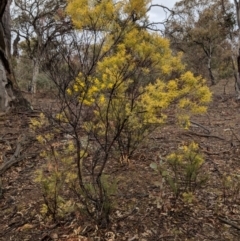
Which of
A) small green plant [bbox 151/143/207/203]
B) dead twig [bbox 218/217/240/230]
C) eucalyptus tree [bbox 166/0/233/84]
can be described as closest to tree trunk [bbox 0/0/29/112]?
small green plant [bbox 151/143/207/203]

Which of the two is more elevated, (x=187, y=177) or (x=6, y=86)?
(x=6, y=86)

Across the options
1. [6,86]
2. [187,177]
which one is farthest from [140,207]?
[6,86]

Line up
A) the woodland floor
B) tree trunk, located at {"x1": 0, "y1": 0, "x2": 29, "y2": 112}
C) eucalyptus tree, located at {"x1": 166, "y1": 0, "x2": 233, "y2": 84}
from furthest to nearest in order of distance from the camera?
eucalyptus tree, located at {"x1": 166, "y1": 0, "x2": 233, "y2": 84}
tree trunk, located at {"x1": 0, "y1": 0, "x2": 29, "y2": 112}
the woodland floor

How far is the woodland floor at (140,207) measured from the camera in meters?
3.16

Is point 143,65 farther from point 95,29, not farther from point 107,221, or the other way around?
point 107,221

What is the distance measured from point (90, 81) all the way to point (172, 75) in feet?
5.85

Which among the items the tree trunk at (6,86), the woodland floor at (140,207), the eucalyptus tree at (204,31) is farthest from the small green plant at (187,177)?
the eucalyptus tree at (204,31)

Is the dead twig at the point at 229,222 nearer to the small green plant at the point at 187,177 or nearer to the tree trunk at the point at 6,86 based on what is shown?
the small green plant at the point at 187,177

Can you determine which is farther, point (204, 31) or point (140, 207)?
point (204, 31)

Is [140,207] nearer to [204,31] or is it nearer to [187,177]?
[187,177]

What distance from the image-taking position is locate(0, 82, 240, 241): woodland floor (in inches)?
124

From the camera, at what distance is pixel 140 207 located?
3627mm

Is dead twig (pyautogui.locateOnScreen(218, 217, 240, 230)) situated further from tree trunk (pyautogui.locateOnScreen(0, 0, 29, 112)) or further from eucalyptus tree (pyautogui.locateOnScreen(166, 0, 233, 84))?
eucalyptus tree (pyautogui.locateOnScreen(166, 0, 233, 84))

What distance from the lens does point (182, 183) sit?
3889 millimetres
